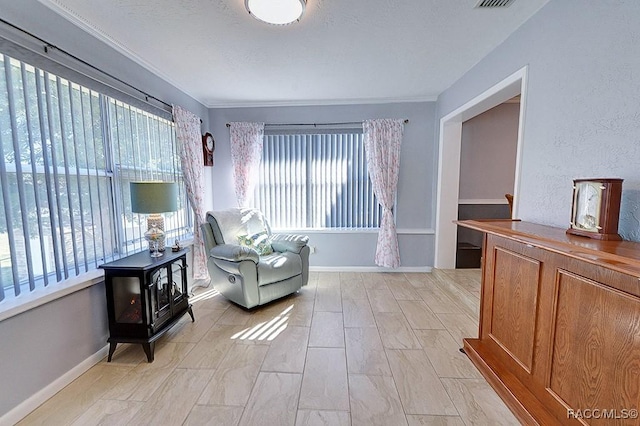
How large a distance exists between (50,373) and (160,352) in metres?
0.61

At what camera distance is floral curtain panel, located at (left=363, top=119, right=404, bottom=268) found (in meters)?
3.64

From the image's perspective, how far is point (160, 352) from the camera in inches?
79.9

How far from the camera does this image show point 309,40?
2107 mm

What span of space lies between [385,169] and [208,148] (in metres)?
2.60

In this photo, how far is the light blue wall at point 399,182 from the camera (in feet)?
12.1

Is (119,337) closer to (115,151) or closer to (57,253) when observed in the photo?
(57,253)

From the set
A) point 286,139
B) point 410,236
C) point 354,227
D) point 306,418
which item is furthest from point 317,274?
point 306,418

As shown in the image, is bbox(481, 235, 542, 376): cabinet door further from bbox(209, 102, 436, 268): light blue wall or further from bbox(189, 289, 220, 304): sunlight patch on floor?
bbox(189, 289, 220, 304): sunlight patch on floor

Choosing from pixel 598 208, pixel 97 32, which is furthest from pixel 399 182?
pixel 97 32

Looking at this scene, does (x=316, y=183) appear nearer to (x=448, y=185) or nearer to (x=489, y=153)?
(x=448, y=185)

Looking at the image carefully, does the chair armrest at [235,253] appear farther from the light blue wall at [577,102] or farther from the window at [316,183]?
the light blue wall at [577,102]

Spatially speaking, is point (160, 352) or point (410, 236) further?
point (410, 236)

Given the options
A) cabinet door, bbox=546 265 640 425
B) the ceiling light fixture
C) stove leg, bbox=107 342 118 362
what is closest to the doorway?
the ceiling light fixture

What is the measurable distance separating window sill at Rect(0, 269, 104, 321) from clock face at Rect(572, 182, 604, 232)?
9.92ft
